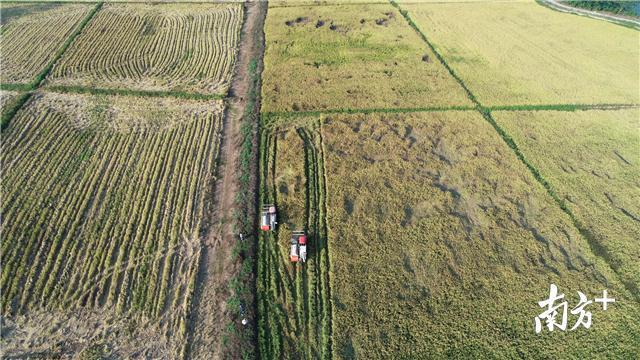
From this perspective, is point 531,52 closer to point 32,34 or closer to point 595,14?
point 595,14

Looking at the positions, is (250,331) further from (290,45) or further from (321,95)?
(290,45)

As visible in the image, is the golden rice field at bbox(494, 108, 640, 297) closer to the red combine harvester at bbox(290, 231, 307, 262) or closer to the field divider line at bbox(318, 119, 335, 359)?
the field divider line at bbox(318, 119, 335, 359)

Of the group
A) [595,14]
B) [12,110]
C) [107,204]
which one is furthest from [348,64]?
[595,14]

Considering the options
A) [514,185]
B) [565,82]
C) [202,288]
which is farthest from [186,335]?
[565,82]

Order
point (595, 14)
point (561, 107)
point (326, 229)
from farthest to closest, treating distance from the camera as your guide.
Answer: point (595, 14) < point (561, 107) < point (326, 229)

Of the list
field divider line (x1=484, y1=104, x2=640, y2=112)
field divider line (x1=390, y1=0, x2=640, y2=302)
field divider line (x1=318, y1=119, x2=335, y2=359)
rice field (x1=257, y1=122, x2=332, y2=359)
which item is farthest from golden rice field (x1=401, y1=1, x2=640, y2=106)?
rice field (x1=257, y1=122, x2=332, y2=359)
